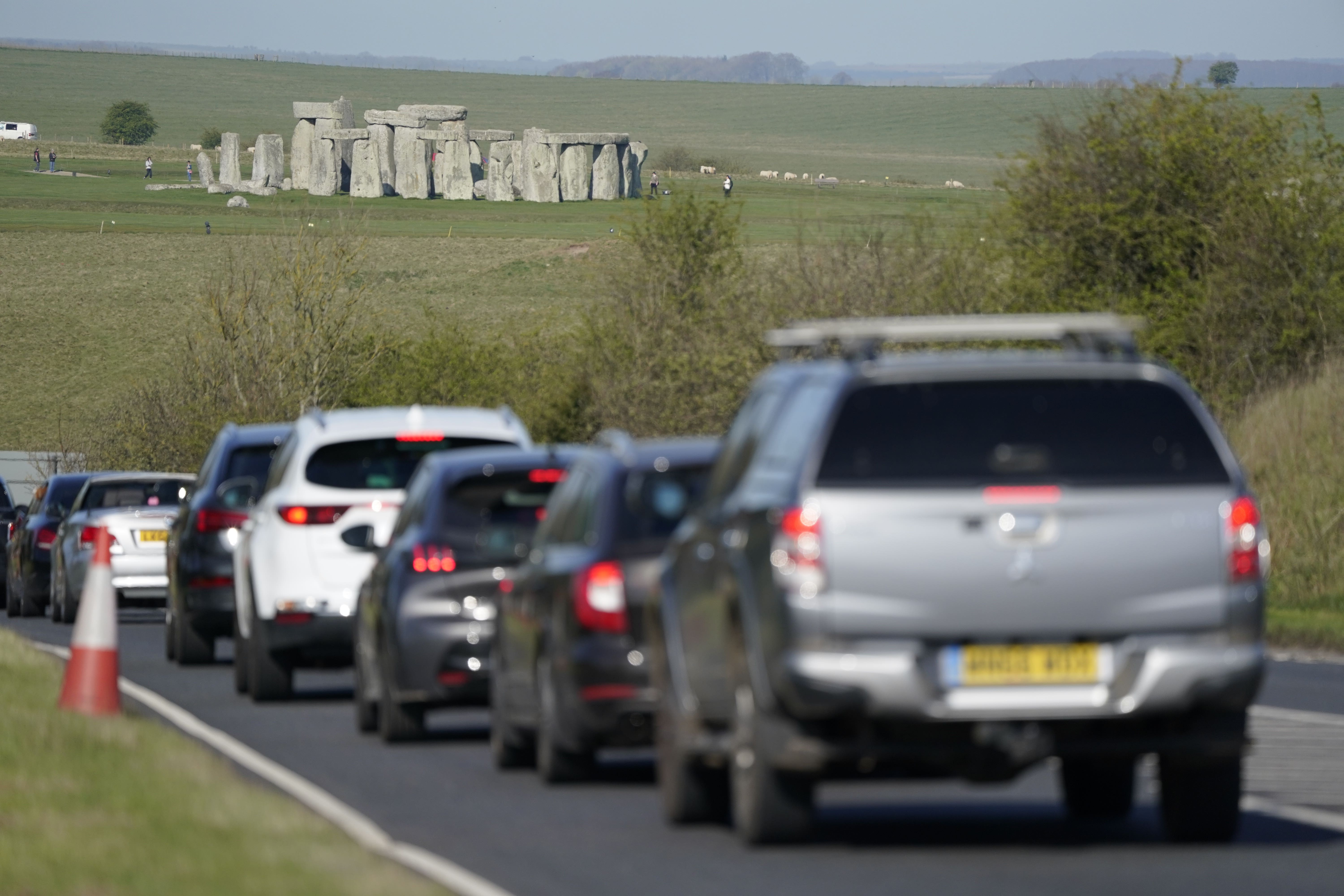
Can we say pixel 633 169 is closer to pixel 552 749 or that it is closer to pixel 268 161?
pixel 268 161

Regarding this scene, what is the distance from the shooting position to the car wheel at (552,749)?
11188 millimetres

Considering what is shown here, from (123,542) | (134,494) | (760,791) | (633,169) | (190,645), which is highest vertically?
(760,791)

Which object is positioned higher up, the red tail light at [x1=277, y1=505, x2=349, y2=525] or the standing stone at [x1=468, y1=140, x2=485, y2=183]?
the red tail light at [x1=277, y1=505, x2=349, y2=525]

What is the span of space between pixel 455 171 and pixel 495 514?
14298cm

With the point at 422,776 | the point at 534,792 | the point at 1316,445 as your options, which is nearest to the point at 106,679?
the point at 422,776

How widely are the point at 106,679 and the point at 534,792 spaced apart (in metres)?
3.55

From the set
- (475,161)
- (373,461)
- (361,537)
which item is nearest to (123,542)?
(373,461)

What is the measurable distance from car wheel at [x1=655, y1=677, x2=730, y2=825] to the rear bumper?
4.68ft

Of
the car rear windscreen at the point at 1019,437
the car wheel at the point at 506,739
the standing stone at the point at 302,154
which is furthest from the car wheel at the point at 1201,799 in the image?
the standing stone at the point at 302,154

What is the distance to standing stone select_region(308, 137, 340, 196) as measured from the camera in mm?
151375

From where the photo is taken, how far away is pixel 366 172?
15200 centimetres

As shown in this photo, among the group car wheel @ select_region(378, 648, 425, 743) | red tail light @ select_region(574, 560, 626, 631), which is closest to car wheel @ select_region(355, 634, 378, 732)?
car wheel @ select_region(378, 648, 425, 743)

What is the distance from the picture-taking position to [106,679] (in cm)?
1400

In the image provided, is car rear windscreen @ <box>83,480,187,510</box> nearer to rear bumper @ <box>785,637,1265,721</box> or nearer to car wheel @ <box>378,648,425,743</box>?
car wheel @ <box>378,648,425,743</box>
